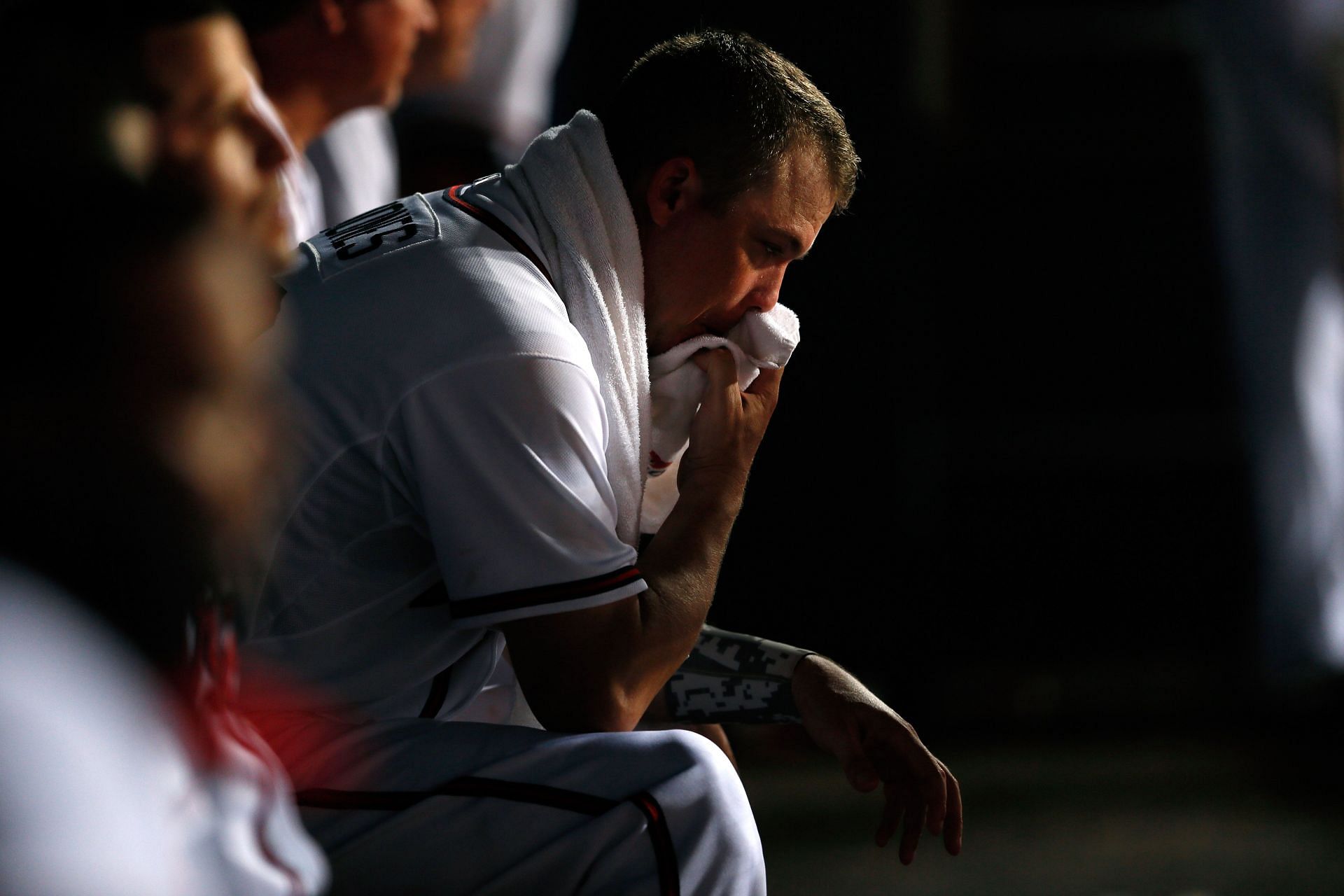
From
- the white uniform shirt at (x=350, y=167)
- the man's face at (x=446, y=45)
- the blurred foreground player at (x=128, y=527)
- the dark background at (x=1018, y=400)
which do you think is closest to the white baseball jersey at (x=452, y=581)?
the blurred foreground player at (x=128, y=527)

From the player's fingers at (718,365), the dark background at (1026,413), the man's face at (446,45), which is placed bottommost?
the dark background at (1026,413)

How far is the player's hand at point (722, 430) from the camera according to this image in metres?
1.62

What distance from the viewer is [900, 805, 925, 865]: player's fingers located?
154 centimetres

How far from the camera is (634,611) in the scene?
56.2 inches

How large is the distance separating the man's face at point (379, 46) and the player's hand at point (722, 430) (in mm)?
963

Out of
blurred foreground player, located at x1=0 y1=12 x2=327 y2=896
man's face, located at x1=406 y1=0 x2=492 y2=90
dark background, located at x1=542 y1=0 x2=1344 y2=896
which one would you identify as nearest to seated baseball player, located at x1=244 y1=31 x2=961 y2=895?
blurred foreground player, located at x1=0 y1=12 x2=327 y2=896

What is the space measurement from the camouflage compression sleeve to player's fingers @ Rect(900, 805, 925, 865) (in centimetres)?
20

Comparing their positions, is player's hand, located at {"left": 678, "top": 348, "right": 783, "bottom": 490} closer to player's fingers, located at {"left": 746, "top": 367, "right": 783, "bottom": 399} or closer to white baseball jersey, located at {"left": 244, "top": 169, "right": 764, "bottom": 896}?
player's fingers, located at {"left": 746, "top": 367, "right": 783, "bottom": 399}

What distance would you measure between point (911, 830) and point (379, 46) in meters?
1.51

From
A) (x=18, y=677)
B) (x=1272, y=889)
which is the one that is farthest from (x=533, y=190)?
(x=1272, y=889)

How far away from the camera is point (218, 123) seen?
139 cm

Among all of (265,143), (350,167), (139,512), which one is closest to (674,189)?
(265,143)

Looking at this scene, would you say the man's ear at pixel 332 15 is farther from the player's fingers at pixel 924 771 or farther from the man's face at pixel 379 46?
the player's fingers at pixel 924 771

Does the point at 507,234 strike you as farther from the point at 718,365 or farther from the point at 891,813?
the point at 891,813
